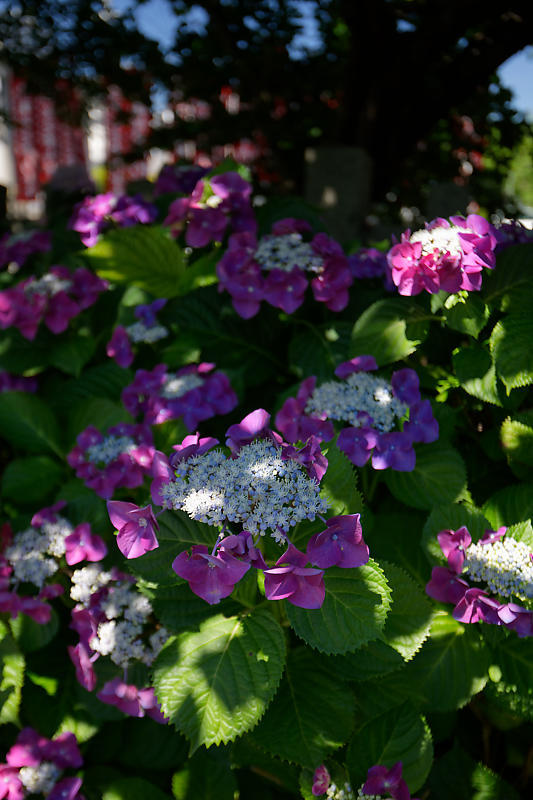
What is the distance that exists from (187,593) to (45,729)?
622mm

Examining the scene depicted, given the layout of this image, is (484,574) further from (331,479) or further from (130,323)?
(130,323)

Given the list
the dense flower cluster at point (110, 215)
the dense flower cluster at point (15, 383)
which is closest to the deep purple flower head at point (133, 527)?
the dense flower cluster at point (15, 383)

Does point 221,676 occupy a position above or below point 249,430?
below

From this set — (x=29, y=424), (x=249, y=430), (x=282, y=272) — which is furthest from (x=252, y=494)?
(x=29, y=424)

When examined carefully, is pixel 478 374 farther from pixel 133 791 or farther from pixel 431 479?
pixel 133 791

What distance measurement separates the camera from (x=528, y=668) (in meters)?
1.13

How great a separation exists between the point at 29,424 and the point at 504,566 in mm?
1222

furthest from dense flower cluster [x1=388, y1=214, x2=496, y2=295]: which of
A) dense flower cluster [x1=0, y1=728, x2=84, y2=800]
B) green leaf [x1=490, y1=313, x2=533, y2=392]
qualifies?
dense flower cluster [x1=0, y1=728, x2=84, y2=800]

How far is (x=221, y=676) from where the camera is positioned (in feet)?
3.23

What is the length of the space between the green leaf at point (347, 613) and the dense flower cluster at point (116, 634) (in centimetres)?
37

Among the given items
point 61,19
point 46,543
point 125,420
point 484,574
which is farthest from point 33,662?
point 61,19

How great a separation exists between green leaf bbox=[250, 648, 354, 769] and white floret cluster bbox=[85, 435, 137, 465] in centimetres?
56

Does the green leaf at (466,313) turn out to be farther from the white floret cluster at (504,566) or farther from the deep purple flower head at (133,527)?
the deep purple flower head at (133,527)

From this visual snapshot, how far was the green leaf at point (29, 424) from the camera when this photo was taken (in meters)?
1.67
